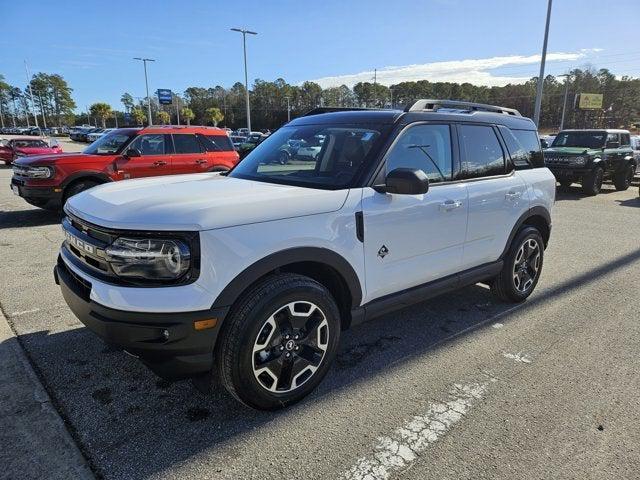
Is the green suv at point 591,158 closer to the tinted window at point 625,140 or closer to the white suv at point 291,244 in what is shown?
the tinted window at point 625,140

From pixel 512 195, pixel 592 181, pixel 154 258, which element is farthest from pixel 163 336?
pixel 592 181

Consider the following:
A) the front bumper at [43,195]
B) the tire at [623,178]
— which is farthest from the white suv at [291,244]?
the tire at [623,178]

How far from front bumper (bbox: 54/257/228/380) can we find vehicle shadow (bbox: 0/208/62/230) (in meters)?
7.22

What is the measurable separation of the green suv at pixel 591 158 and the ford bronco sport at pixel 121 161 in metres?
9.43

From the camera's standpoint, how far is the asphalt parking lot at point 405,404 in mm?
2336

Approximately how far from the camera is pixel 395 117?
10.8ft

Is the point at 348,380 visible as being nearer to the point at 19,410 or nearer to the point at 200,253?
the point at 200,253

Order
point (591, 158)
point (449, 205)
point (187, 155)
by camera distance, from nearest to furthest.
A: point (449, 205) → point (187, 155) → point (591, 158)

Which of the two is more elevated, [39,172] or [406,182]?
[406,182]

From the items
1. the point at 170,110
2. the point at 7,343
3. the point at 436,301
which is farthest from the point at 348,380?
the point at 170,110

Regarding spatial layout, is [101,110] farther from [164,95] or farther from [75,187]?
[75,187]

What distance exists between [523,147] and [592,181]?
412 inches

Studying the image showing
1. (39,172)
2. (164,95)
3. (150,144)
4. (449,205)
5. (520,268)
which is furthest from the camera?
(164,95)

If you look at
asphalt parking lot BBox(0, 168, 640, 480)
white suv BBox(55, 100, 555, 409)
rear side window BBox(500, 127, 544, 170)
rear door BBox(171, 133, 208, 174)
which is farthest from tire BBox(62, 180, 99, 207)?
rear side window BBox(500, 127, 544, 170)
